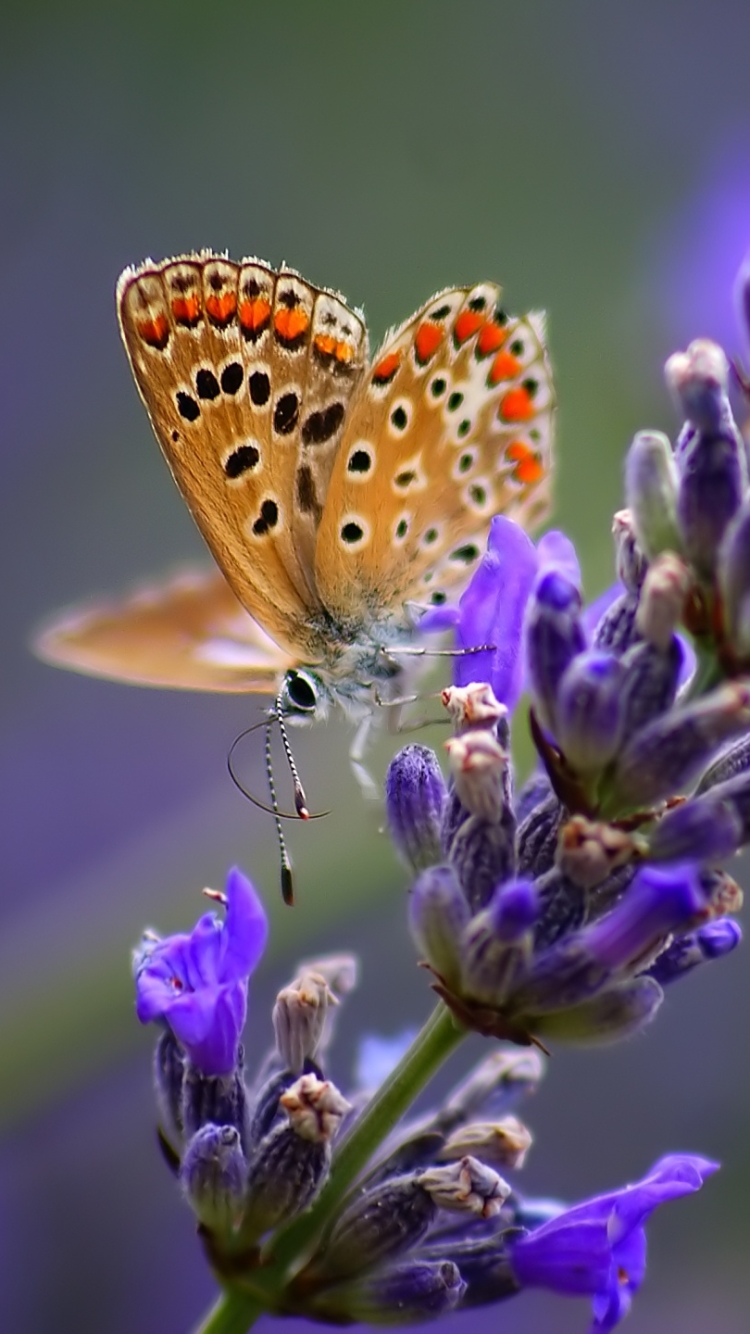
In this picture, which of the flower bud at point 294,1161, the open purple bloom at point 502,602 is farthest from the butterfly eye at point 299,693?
the flower bud at point 294,1161

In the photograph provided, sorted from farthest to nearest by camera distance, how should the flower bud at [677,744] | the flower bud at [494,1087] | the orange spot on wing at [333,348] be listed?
the orange spot on wing at [333,348] → the flower bud at [494,1087] → the flower bud at [677,744]

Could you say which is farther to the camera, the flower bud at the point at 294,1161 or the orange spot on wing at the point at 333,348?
the orange spot on wing at the point at 333,348

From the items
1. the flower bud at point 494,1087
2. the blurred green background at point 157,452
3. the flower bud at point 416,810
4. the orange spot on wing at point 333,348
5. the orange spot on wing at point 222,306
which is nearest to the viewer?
the flower bud at point 416,810

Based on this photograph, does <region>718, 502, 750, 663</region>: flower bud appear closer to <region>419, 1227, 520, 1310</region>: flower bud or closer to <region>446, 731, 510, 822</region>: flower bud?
<region>446, 731, 510, 822</region>: flower bud

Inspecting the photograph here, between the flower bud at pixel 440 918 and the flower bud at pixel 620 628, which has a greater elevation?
the flower bud at pixel 620 628

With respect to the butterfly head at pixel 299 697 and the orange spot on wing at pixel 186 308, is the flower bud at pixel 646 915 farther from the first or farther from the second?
the orange spot on wing at pixel 186 308

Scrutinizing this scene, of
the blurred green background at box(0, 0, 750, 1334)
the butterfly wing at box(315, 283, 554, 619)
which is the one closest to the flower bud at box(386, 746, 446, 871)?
the butterfly wing at box(315, 283, 554, 619)
